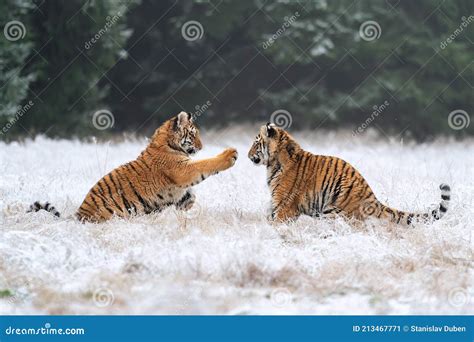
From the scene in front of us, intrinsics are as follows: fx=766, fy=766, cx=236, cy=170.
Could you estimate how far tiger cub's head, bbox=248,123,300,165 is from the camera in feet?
24.7

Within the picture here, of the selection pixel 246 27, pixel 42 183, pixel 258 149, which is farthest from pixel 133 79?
pixel 258 149

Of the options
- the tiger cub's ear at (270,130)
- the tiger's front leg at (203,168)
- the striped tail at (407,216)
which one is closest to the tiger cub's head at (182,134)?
the tiger's front leg at (203,168)

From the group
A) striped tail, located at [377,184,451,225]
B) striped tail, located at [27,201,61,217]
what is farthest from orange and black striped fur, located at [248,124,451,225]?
striped tail, located at [27,201,61,217]

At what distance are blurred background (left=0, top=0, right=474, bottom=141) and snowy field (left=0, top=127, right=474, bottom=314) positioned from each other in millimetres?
10622

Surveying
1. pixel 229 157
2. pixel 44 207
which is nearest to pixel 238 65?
pixel 229 157

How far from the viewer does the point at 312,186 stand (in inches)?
288

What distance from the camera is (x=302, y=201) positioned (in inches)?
290

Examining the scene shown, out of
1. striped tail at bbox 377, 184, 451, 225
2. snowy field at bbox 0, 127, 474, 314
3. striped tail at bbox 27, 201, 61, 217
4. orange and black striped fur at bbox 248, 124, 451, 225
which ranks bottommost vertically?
snowy field at bbox 0, 127, 474, 314

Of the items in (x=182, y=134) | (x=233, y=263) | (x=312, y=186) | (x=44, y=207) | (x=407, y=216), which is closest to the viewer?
(x=233, y=263)

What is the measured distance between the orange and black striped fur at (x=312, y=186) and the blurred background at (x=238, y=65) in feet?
35.8

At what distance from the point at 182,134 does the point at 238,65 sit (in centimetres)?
1383

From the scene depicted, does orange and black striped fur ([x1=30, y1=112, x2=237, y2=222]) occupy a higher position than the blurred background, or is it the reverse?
the blurred background

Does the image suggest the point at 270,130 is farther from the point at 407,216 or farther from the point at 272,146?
the point at 407,216

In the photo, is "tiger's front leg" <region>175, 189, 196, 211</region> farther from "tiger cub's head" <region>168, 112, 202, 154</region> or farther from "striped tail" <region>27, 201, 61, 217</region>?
"striped tail" <region>27, 201, 61, 217</region>
